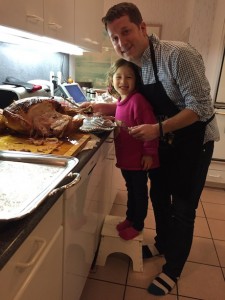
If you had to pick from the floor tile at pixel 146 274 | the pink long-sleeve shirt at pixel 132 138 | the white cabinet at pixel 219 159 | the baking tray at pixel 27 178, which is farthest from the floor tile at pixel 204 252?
the baking tray at pixel 27 178

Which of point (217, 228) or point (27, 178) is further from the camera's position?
point (217, 228)

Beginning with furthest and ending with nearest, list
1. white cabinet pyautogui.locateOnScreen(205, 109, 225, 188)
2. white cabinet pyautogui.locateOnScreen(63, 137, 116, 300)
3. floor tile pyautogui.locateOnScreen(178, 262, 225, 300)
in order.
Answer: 1. white cabinet pyautogui.locateOnScreen(205, 109, 225, 188)
2. floor tile pyautogui.locateOnScreen(178, 262, 225, 300)
3. white cabinet pyautogui.locateOnScreen(63, 137, 116, 300)

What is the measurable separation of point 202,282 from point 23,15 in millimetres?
1548

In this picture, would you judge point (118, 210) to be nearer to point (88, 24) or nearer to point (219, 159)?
point (219, 159)

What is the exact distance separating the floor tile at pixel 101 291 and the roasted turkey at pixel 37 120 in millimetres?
810

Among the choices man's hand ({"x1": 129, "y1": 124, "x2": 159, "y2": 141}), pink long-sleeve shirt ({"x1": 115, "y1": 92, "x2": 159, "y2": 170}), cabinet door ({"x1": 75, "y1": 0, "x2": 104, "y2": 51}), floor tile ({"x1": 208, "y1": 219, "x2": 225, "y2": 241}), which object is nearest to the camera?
man's hand ({"x1": 129, "y1": 124, "x2": 159, "y2": 141})

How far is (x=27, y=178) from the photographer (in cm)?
73

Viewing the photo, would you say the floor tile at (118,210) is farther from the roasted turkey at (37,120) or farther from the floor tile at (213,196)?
the roasted turkey at (37,120)

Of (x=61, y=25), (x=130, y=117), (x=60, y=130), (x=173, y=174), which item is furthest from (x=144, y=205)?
(x=61, y=25)

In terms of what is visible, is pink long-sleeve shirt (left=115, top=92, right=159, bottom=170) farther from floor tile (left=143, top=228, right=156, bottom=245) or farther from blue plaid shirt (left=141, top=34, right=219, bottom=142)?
floor tile (left=143, top=228, right=156, bottom=245)

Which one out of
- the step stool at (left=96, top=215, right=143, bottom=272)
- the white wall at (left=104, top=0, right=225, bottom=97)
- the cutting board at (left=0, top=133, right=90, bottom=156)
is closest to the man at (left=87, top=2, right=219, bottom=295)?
the step stool at (left=96, top=215, right=143, bottom=272)

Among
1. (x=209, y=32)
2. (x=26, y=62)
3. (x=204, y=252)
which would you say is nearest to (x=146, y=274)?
(x=204, y=252)

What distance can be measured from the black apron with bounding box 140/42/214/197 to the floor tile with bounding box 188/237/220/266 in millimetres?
595

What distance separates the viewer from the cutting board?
0.95 meters
